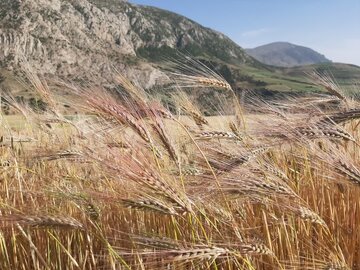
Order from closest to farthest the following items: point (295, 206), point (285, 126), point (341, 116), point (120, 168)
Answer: point (120, 168) < point (295, 206) < point (341, 116) < point (285, 126)

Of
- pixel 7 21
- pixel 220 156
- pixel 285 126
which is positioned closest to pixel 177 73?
pixel 220 156

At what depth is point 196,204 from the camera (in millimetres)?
2014

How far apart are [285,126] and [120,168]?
99 cm

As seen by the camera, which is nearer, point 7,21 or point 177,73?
point 177,73

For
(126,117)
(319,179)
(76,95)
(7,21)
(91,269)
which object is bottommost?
(91,269)

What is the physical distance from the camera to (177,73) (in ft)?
8.83

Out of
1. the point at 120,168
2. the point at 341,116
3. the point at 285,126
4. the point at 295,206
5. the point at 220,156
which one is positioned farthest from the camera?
the point at 220,156

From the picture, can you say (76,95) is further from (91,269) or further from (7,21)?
(7,21)

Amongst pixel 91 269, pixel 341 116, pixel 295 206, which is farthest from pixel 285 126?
pixel 91 269

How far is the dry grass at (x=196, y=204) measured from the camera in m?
1.63

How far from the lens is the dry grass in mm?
1632

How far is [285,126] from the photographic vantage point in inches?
87.1

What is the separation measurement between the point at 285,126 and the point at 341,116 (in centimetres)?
27

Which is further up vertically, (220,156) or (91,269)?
(220,156)
